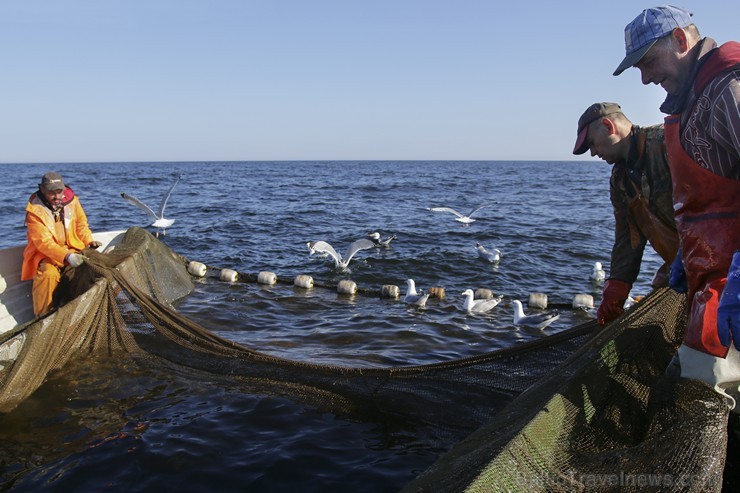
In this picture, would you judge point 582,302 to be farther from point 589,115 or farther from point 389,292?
point 589,115

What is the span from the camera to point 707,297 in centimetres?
273

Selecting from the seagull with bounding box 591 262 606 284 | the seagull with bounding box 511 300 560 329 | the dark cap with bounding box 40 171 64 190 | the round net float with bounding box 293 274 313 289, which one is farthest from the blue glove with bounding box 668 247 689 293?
the seagull with bounding box 591 262 606 284

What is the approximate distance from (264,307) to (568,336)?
661 cm

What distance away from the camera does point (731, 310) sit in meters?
2.34

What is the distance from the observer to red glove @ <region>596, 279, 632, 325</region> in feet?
14.3

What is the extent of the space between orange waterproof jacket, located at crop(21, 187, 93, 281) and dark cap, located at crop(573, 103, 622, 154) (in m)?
6.69

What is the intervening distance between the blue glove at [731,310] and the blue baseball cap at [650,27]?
3.70ft

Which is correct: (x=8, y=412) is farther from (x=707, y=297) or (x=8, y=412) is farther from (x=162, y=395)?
(x=707, y=297)

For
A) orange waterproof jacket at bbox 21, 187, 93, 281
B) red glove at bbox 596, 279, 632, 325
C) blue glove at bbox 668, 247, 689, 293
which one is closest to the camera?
blue glove at bbox 668, 247, 689, 293

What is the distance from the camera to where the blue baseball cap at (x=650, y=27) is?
8.99 ft

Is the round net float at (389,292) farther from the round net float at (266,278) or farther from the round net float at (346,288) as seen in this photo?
the round net float at (266,278)

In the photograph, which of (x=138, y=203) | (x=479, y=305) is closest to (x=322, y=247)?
(x=138, y=203)

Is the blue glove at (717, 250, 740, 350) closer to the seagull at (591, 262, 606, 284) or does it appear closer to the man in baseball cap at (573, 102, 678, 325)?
the man in baseball cap at (573, 102, 678, 325)

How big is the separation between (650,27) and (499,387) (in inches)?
126
